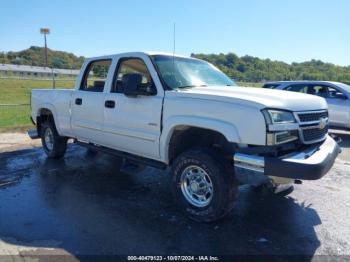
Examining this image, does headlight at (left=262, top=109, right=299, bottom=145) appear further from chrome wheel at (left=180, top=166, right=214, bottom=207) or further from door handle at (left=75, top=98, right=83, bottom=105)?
door handle at (left=75, top=98, right=83, bottom=105)

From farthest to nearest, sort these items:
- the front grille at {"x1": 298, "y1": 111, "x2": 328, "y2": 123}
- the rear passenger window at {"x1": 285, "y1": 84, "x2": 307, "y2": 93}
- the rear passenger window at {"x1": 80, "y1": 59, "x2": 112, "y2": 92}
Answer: the rear passenger window at {"x1": 285, "y1": 84, "x2": 307, "y2": 93} < the rear passenger window at {"x1": 80, "y1": 59, "x2": 112, "y2": 92} < the front grille at {"x1": 298, "y1": 111, "x2": 328, "y2": 123}

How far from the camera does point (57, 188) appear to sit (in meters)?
5.59

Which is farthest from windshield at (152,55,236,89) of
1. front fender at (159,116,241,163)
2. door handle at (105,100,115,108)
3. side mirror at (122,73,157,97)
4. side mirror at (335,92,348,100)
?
side mirror at (335,92,348,100)

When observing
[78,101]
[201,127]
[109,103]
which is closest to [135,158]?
[109,103]

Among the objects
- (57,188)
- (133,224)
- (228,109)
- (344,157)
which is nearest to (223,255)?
(133,224)

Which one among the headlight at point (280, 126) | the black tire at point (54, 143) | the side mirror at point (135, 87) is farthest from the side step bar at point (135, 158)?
the headlight at point (280, 126)

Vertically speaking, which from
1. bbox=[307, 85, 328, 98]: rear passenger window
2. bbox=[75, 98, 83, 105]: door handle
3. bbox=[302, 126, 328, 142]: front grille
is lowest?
Result: bbox=[302, 126, 328, 142]: front grille

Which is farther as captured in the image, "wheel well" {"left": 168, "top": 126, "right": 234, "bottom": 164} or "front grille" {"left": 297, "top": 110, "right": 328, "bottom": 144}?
"wheel well" {"left": 168, "top": 126, "right": 234, "bottom": 164}

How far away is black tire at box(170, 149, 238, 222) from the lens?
4059 millimetres

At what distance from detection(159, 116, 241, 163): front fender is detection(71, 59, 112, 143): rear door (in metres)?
1.51

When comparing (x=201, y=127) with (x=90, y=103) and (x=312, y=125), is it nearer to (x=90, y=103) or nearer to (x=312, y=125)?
(x=312, y=125)

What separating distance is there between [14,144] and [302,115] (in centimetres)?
748

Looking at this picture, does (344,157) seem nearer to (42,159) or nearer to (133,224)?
(133,224)

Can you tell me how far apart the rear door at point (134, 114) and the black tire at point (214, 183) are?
0.70 metres
